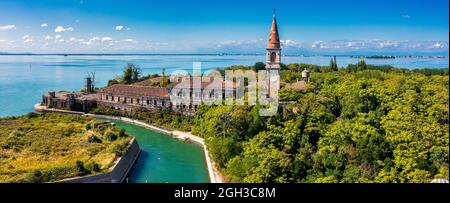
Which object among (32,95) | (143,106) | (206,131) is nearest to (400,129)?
(206,131)

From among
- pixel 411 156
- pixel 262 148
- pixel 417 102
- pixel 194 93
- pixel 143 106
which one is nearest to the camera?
pixel 411 156

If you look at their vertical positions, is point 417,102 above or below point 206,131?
above

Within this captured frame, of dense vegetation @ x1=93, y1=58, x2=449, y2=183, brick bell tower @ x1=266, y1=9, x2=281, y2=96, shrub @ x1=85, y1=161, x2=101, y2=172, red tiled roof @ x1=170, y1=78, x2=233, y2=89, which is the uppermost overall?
brick bell tower @ x1=266, y1=9, x2=281, y2=96

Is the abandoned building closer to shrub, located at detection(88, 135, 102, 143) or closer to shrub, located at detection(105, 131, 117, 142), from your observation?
shrub, located at detection(105, 131, 117, 142)

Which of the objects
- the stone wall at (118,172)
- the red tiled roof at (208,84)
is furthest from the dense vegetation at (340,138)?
the red tiled roof at (208,84)

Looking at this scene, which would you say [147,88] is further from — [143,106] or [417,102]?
[417,102]

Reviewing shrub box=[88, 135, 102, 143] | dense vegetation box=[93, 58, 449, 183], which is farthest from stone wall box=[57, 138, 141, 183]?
dense vegetation box=[93, 58, 449, 183]
